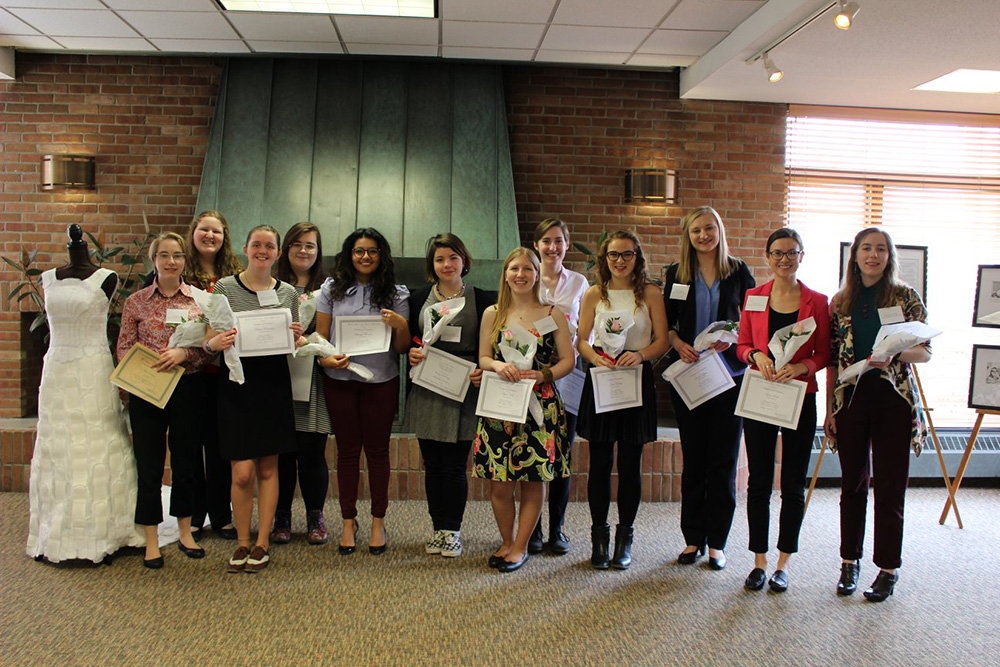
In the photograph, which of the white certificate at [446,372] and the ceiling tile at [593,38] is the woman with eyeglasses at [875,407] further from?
the ceiling tile at [593,38]

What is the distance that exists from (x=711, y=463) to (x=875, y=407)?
68cm

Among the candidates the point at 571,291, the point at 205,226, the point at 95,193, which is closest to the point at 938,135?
the point at 571,291

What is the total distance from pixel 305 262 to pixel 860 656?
2.70m

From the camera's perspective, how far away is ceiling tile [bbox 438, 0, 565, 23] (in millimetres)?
4164

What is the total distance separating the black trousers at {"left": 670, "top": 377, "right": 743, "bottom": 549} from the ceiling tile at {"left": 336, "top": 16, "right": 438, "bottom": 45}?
2.79 metres

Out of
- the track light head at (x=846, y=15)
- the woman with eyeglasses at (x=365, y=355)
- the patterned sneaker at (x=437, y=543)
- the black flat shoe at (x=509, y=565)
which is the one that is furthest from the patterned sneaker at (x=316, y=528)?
the track light head at (x=846, y=15)

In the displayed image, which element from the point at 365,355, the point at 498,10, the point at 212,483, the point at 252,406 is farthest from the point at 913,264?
the point at 212,483

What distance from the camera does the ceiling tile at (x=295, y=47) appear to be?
4895mm

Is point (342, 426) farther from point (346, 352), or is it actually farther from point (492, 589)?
point (492, 589)

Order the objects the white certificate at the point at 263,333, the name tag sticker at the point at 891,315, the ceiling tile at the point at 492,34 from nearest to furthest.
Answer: the name tag sticker at the point at 891,315
the white certificate at the point at 263,333
the ceiling tile at the point at 492,34

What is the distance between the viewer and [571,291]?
11.5 feet

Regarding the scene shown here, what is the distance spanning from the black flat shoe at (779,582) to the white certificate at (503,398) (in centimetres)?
122

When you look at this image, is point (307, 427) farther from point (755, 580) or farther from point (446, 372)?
point (755, 580)

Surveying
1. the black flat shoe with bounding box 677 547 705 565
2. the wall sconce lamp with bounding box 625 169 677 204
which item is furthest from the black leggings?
the wall sconce lamp with bounding box 625 169 677 204
